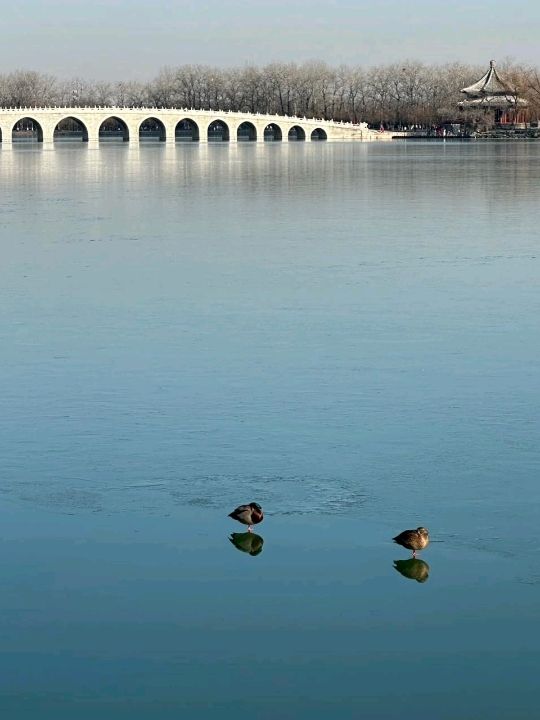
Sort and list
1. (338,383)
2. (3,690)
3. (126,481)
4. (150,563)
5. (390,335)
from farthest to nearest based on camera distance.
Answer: (390,335)
(338,383)
(126,481)
(150,563)
(3,690)

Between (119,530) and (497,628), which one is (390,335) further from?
(497,628)

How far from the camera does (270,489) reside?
25.1 feet

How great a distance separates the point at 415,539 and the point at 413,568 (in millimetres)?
155

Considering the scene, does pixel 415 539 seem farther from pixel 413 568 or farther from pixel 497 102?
pixel 497 102

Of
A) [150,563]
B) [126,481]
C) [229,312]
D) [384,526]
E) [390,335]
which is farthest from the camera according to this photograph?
[229,312]

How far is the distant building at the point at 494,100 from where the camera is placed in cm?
10994

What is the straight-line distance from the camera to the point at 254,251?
62.8 feet

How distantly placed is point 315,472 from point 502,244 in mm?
12177

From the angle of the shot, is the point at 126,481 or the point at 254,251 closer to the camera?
the point at 126,481

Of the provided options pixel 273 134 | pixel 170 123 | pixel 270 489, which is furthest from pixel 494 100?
pixel 270 489

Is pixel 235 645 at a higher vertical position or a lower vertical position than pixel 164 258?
lower

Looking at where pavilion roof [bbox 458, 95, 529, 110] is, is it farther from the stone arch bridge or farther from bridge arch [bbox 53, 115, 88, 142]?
bridge arch [bbox 53, 115, 88, 142]

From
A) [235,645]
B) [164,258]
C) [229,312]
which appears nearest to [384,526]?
[235,645]

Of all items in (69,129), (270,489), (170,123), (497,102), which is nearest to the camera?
(270,489)
